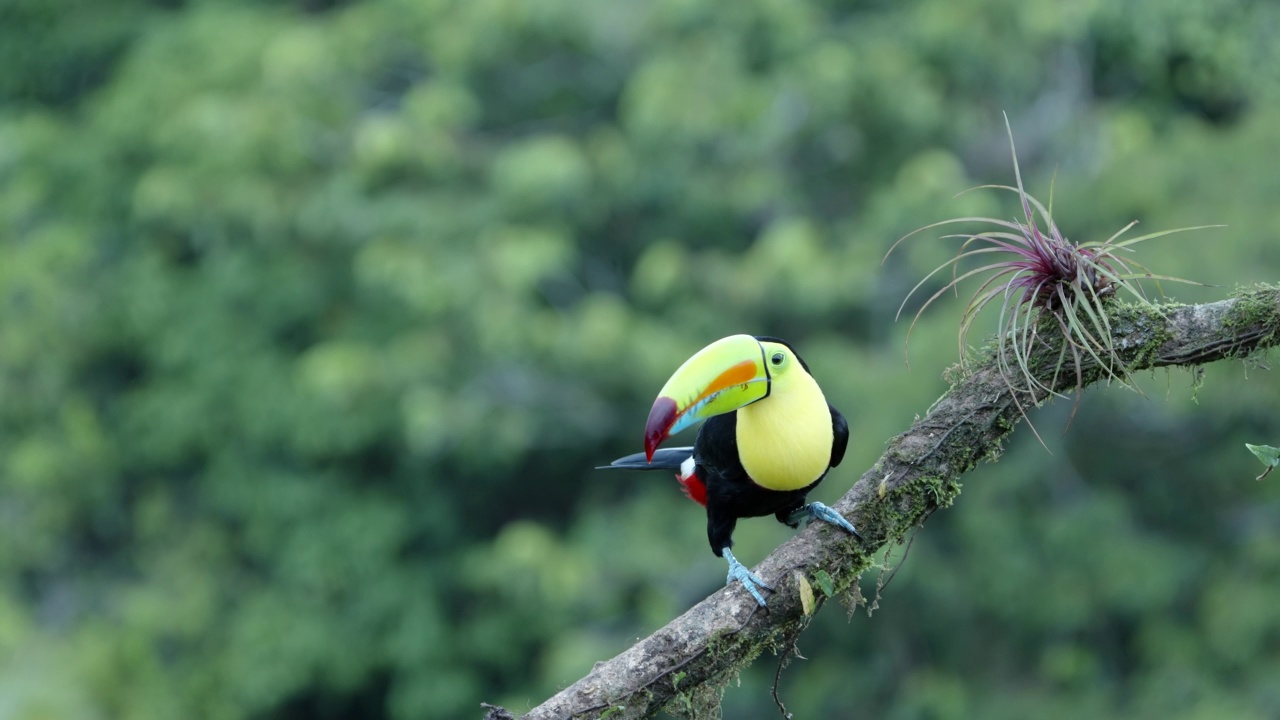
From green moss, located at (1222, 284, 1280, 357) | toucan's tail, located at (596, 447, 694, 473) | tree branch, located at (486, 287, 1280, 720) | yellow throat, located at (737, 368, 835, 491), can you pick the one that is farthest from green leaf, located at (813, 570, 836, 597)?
green moss, located at (1222, 284, 1280, 357)

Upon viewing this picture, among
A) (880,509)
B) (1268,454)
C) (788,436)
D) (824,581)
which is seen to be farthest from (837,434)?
(1268,454)

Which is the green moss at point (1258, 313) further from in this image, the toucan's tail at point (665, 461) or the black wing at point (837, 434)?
the toucan's tail at point (665, 461)

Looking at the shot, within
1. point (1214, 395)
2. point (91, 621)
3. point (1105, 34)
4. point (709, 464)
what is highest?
point (709, 464)

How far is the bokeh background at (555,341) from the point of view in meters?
7.79

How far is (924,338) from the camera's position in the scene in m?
7.52

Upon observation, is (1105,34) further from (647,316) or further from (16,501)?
(16,501)

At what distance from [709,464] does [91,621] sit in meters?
9.97

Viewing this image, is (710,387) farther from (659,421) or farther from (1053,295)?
(1053,295)

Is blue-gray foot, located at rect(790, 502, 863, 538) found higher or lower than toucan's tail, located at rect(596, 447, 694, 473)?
higher

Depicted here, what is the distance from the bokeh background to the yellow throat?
12.1 feet

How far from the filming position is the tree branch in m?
2.76

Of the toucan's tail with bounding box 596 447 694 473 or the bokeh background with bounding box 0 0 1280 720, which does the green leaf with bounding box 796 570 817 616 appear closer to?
the toucan's tail with bounding box 596 447 694 473

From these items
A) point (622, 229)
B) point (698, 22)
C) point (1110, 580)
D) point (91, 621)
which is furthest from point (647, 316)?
point (91, 621)

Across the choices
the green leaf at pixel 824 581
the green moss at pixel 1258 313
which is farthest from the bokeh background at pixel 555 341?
the green leaf at pixel 824 581
